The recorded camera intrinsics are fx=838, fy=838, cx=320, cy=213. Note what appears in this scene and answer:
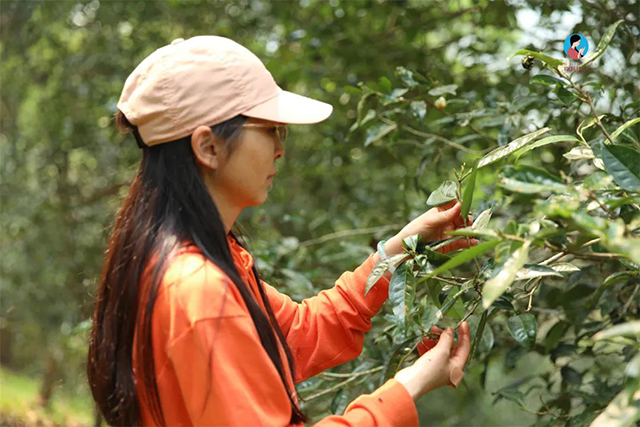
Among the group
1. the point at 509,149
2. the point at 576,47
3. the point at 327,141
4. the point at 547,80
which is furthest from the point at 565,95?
the point at 327,141

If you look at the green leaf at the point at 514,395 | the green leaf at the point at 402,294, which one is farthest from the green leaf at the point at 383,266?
the green leaf at the point at 514,395

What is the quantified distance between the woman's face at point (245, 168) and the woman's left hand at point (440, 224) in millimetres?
320

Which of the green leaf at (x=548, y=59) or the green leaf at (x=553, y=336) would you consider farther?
the green leaf at (x=553, y=336)

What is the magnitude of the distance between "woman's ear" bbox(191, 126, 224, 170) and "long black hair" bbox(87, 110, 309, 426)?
13 mm

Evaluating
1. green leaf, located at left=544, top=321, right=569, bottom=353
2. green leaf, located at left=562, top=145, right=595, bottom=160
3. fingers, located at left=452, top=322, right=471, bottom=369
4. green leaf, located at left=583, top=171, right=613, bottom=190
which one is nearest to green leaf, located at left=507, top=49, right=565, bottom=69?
green leaf, located at left=562, top=145, right=595, bottom=160

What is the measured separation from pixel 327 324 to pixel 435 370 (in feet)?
1.50

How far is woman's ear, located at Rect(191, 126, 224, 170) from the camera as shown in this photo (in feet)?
4.64

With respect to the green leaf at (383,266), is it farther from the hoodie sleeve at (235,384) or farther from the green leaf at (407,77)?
the green leaf at (407,77)

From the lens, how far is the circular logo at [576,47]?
4.98 feet

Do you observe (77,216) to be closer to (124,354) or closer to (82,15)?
(82,15)

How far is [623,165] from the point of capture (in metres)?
1.28

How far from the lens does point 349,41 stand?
346cm

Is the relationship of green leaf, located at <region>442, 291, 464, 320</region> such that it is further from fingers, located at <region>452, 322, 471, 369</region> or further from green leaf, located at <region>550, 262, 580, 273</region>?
green leaf, located at <region>550, 262, 580, 273</region>

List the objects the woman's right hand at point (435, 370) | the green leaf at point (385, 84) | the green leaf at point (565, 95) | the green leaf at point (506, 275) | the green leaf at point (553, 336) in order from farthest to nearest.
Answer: the green leaf at point (385, 84), the green leaf at point (553, 336), the green leaf at point (565, 95), the woman's right hand at point (435, 370), the green leaf at point (506, 275)
